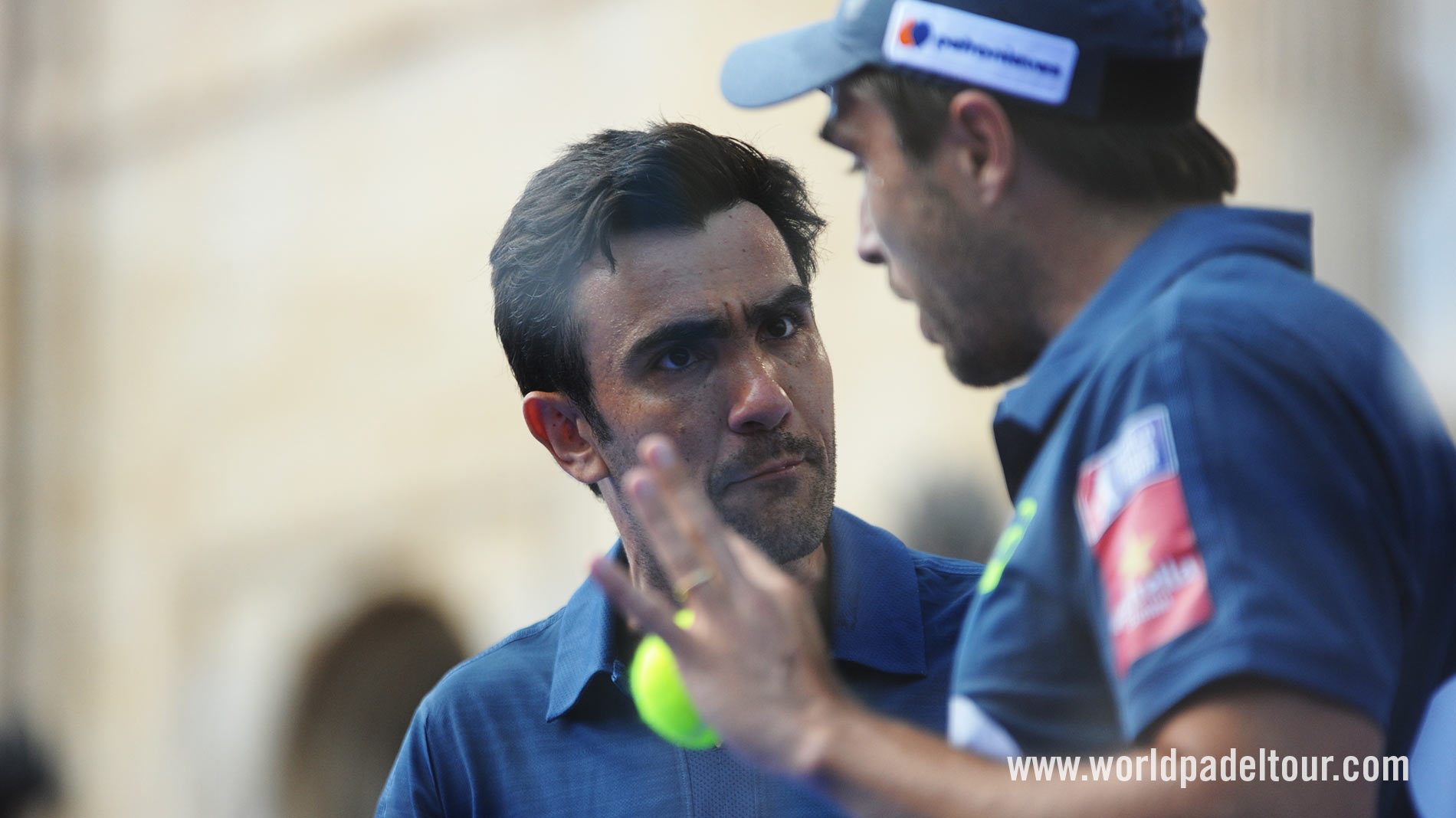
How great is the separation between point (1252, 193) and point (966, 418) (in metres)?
1.23

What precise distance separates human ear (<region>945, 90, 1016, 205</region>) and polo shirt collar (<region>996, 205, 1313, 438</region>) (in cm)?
15

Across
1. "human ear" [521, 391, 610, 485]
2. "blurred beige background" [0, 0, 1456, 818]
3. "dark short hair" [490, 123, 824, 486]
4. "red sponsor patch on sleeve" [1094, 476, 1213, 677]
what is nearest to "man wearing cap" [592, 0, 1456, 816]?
"red sponsor patch on sleeve" [1094, 476, 1213, 677]

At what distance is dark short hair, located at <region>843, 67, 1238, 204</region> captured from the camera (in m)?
1.54

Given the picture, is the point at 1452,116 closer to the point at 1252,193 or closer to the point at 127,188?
the point at 1252,193

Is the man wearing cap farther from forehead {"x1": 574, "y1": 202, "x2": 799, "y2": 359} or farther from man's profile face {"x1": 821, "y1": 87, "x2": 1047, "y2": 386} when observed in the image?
forehead {"x1": 574, "y1": 202, "x2": 799, "y2": 359}

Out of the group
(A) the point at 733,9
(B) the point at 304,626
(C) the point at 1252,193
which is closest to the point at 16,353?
(B) the point at 304,626

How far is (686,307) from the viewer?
2.50 meters

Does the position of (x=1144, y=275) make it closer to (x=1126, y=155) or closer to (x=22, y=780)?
(x=1126, y=155)

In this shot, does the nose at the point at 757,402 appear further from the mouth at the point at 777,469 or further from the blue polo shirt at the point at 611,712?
the blue polo shirt at the point at 611,712

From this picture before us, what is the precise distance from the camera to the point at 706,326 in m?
2.48

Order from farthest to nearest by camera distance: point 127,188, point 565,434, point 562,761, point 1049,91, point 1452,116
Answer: point 127,188 < point 1452,116 < point 565,434 < point 562,761 < point 1049,91

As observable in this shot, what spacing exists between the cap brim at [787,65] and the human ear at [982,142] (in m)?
0.13

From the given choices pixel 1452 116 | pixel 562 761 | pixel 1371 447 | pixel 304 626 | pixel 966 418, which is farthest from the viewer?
pixel 304 626

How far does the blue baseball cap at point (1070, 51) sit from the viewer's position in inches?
60.3
